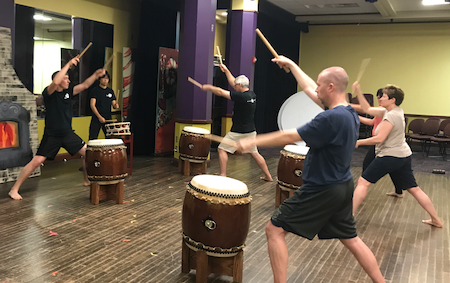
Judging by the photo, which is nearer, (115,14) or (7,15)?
(7,15)

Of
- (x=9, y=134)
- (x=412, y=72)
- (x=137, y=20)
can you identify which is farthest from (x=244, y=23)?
(x=412, y=72)

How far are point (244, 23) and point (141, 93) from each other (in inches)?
102

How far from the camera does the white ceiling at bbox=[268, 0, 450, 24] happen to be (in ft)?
33.9

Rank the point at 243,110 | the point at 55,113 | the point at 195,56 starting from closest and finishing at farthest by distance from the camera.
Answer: the point at 55,113, the point at 243,110, the point at 195,56

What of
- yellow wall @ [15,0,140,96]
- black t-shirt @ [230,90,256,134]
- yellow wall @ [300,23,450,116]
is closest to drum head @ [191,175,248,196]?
black t-shirt @ [230,90,256,134]

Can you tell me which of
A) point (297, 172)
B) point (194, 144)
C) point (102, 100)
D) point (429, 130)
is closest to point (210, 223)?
point (297, 172)

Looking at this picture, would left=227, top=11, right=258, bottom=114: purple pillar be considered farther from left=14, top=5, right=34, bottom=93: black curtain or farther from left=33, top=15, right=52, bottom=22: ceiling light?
left=14, top=5, right=34, bottom=93: black curtain

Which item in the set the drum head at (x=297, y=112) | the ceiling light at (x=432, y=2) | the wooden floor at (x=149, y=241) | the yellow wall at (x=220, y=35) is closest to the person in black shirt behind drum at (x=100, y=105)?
the wooden floor at (x=149, y=241)

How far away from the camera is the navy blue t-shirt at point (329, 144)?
2.30 m

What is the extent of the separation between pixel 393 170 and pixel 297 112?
10.2ft

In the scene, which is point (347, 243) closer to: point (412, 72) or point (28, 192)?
point (28, 192)

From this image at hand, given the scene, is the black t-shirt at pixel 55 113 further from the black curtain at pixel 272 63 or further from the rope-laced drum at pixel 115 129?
the black curtain at pixel 272 63

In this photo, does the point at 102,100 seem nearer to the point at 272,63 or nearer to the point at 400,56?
the point at 272,63

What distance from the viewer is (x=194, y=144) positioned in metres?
6.14
